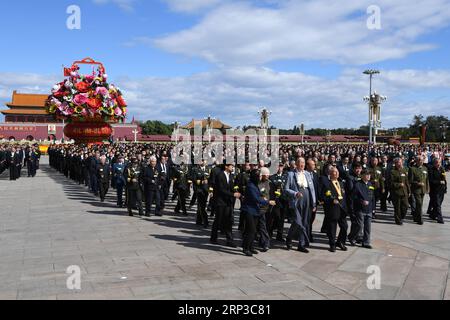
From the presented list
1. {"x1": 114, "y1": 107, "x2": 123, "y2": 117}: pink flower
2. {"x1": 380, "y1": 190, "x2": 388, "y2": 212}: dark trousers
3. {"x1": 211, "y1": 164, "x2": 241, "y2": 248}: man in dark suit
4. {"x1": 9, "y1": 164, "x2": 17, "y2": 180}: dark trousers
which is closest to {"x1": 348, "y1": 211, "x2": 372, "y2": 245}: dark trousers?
{"x1": 211, "y1": 164, "x2": 241, "y2": 248}: man in dark suit

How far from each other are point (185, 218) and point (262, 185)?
4.31m

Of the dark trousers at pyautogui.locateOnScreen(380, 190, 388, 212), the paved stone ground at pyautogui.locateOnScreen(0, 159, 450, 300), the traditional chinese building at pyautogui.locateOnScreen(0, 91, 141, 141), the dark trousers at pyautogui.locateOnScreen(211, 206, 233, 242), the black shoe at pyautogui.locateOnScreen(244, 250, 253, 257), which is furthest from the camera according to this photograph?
the traditional chinese building at pyautogui.locateOnScreen(0, 91, 141, 141)

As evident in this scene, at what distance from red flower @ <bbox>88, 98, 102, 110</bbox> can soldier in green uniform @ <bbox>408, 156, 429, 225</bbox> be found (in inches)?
797

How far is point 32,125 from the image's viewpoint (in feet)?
241

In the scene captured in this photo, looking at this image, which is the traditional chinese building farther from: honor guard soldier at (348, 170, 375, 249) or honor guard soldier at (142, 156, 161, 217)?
honor guard soldier at (348, 170, 375, 249)

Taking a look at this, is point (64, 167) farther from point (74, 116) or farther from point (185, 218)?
point (185, 218)

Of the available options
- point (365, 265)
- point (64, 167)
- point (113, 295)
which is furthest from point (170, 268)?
point (64, 167)

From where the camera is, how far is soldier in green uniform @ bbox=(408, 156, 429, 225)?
1104 cm

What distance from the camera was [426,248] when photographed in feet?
27.1

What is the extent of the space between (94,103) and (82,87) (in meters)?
1.27

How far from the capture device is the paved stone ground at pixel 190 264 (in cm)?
578

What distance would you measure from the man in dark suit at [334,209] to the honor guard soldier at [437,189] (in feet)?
13.9

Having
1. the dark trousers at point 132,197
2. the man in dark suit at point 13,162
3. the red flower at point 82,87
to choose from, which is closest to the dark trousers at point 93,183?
the dark trousers at point 132,197

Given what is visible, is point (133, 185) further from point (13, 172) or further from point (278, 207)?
point (13, 172)
